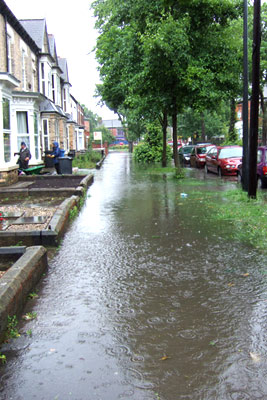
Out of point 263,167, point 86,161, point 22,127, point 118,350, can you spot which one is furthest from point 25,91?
point 118,350

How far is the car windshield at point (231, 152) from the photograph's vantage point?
816 inches

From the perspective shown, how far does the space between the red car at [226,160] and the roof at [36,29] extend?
498 inches

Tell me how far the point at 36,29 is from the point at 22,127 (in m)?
9.63

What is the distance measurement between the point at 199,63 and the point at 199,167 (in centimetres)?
1148

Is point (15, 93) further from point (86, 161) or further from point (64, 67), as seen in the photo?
point (64, 67)

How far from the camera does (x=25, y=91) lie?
20.1m

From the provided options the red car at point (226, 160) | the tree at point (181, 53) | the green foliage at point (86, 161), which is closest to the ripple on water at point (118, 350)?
the tree at point (181, 53)

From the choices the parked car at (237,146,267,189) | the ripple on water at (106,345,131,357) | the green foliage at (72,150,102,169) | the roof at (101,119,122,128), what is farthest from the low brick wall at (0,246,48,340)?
the roof at (101,119,122,128)

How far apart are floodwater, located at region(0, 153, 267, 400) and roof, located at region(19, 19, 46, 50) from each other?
68.2 feet

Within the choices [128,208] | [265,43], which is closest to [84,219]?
[128,208]

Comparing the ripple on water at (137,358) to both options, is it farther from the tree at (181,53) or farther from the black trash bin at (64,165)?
the black trash bin at (64,165)

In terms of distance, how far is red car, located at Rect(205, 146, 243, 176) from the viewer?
20.2 m

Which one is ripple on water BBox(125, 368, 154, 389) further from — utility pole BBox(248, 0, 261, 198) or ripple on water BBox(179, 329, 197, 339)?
utility pole BBox(248, 0, 261, 198)

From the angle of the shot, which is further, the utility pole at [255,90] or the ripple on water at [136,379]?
the utility pole at [255,90]
